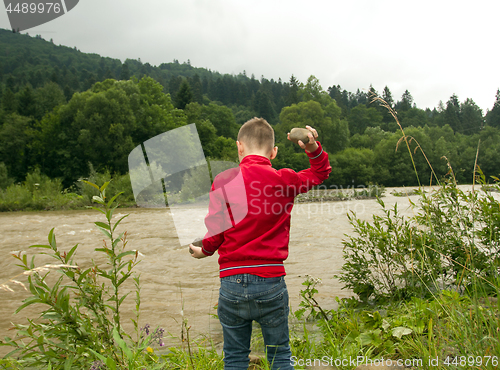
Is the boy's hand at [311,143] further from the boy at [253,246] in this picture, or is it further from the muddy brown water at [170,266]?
the muddy brown water at [170,266]

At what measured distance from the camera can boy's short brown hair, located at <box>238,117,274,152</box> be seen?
6.64 ft

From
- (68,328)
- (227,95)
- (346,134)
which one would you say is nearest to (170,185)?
(68,328)

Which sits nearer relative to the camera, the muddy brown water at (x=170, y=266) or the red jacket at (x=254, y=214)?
the red jacket at (x=254, y=214)

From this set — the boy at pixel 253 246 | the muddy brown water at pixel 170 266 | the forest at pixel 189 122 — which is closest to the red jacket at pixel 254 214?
the boy at pixel 253 246

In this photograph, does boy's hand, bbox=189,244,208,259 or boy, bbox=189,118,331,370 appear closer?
boy, bbox=189,118,331,370

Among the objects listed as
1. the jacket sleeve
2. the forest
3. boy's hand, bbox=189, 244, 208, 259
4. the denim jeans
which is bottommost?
the denim jeans

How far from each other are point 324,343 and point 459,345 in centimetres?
92

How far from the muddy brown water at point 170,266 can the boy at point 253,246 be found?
0.32m

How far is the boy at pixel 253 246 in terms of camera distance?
1.70 m

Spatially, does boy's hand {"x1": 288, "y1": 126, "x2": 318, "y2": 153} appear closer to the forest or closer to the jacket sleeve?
the jacket sleeve

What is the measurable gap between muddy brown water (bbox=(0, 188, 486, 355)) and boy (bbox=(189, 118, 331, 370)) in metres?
0.32

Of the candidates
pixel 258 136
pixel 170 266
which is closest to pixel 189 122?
pixel 170 266

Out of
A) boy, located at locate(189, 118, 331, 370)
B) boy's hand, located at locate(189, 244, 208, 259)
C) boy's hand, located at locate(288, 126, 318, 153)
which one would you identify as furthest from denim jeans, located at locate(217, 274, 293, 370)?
boy's hand, located at locate(288, 126, 318, 153)

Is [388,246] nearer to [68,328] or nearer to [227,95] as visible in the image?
[68,328]
